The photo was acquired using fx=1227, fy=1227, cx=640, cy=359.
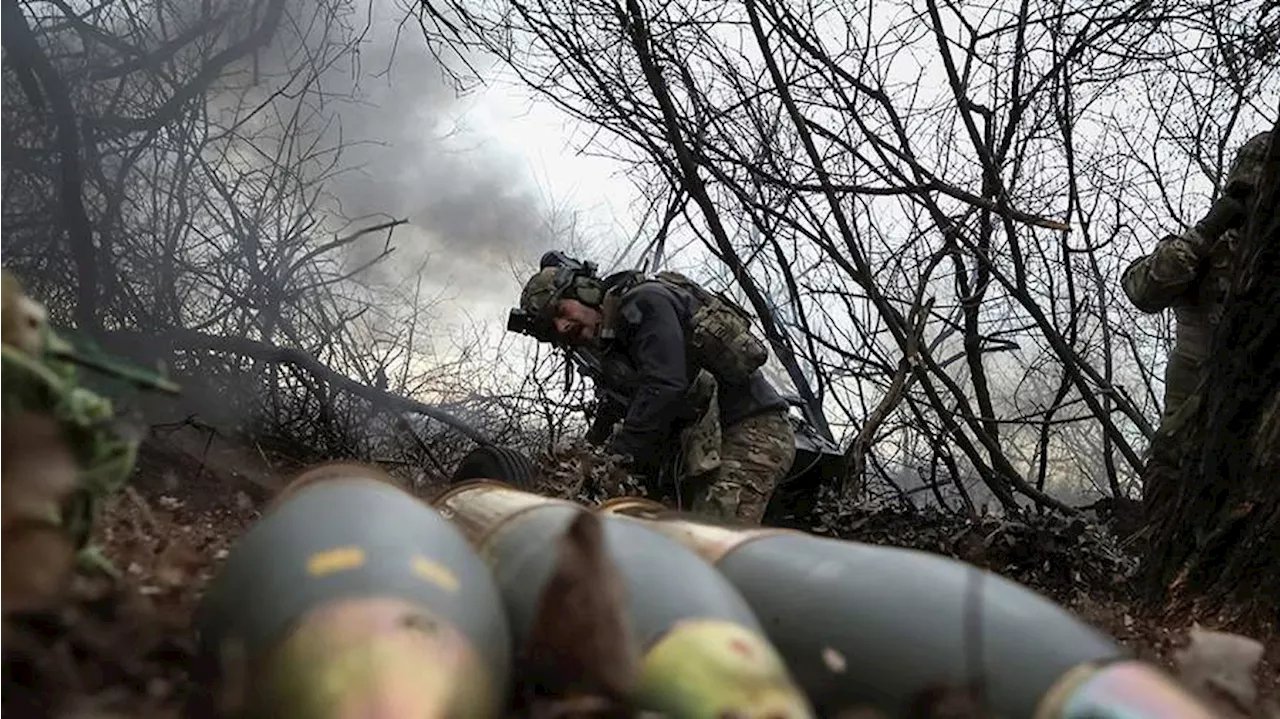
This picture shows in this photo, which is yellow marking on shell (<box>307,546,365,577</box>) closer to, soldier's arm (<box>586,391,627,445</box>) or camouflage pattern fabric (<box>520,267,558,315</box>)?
camouflage pattern fabric (<box>520,267,558,315</box>)

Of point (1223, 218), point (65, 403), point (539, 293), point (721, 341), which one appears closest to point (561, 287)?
point (539, 293)

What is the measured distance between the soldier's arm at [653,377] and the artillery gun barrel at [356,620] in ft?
10.7

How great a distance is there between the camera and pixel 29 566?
0.90 metres

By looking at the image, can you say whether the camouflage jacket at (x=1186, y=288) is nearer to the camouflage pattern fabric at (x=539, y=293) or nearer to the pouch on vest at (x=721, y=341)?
the pouch on vest at (x=721, y=341)

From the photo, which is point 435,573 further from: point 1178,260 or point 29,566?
point 1178,260

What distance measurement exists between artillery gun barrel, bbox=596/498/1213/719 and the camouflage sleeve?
3.21 meters

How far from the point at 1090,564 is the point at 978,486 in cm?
272

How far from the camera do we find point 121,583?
1124 mm

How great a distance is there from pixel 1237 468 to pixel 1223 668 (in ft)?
6.87

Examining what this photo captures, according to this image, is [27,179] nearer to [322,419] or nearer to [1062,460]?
[322,419]

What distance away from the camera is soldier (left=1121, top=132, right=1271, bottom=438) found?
3789 mm

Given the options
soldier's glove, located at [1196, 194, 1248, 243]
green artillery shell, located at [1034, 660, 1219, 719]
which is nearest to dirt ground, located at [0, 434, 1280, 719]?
green artillery shell, located at [1034, 660, 1219, 719]

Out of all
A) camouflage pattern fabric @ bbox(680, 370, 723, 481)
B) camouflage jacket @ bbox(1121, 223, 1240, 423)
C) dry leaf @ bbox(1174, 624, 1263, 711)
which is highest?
camouflage jacket @ bbox(1121, 223, 1240, 423)

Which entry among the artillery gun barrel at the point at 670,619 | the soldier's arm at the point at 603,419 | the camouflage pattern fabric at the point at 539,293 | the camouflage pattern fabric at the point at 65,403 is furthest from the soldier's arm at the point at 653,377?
the camouflage pattern fabric at the point at 65,403
